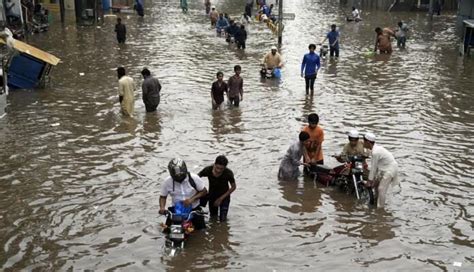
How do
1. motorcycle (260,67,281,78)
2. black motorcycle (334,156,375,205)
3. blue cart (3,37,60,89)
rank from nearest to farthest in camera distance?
black motorcycle (334,156,375,205), blue cart (3,37,60,89), motorcycle (260,67,281,78)

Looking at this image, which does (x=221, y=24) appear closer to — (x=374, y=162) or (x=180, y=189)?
(x=374, y=162)

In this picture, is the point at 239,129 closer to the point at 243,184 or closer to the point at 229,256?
the point at 243,184

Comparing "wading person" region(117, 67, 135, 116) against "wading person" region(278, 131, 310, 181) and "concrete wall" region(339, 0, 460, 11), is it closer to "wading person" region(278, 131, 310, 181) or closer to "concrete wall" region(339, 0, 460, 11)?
"wading person" region(278, 131, 310, 181)

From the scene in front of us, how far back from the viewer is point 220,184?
8.10m

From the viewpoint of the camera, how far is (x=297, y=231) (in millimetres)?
8328

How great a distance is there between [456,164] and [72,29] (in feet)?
80.5

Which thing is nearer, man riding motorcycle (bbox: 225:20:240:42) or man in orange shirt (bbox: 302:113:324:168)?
man in orange shirt (bbox: 302:113:324:168)

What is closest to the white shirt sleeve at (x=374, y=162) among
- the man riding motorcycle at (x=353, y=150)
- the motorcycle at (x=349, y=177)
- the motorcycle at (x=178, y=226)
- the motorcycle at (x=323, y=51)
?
the motorcycle at (x=349, y=177)

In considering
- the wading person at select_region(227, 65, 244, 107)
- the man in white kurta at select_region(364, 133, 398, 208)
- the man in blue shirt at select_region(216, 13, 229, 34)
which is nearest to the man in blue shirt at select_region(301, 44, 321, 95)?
the wading person at select_region(227, 65, 244, 107)

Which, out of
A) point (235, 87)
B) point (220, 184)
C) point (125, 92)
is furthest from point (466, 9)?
point (220, 184)

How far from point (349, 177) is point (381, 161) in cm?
97

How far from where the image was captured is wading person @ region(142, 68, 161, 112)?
1396 centimetres

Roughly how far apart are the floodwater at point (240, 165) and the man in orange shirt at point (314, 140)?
48 cm

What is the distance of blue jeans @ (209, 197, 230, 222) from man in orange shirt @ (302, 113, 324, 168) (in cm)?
222
